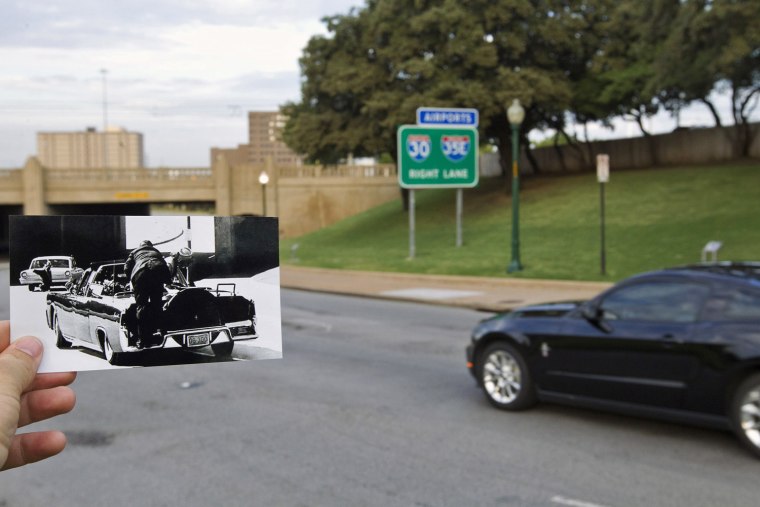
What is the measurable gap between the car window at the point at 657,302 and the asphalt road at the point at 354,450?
115 centimetres

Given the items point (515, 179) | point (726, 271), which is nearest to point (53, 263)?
point (726, 271)

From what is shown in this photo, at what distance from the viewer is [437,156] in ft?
95.1

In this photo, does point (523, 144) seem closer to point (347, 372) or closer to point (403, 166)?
point (403, 166)

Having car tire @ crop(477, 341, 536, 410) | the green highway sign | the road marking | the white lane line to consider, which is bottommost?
the white lane line

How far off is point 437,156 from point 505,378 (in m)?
20.7

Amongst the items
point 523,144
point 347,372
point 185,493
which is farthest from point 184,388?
point 523,144

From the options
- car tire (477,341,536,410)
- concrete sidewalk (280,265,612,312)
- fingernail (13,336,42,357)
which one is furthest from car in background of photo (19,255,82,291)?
concrete sidewalk (280,265,612,312)

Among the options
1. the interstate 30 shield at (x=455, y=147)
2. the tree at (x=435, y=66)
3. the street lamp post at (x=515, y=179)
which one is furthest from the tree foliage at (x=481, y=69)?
the street lamp post at (x=515, y=179)

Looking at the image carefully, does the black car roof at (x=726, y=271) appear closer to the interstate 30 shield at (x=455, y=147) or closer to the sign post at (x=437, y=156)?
the sign post at (x=437, y=156)

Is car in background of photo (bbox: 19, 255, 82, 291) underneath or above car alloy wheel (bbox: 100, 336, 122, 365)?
above

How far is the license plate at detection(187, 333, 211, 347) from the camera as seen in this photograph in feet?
6.39

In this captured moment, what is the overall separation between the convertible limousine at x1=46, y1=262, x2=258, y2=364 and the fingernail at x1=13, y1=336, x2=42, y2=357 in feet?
0.15

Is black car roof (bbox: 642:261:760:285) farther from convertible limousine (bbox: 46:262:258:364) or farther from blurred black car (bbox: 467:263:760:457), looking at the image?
convertible limousine (bbox: 46:262:258:364)

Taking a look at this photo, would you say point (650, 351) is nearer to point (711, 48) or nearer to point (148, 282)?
point (148, 282)
